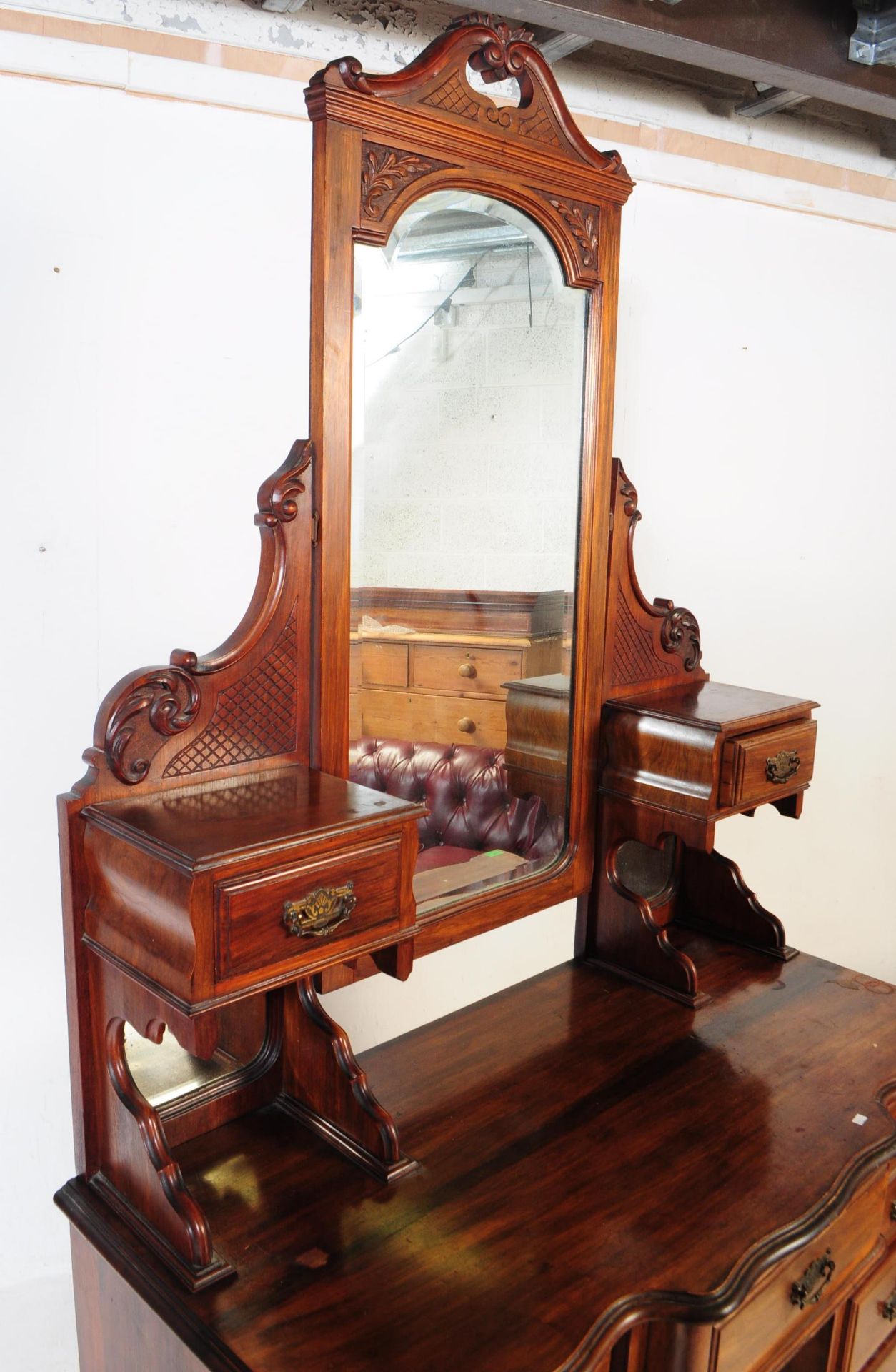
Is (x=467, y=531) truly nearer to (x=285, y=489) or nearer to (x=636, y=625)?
(x=285, y=489)

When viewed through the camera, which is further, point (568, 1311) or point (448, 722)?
point (448, 722)

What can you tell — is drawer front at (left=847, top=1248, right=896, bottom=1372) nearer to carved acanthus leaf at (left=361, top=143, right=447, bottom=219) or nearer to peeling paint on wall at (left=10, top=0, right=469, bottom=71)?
carved acanthus leaf at (left=361, top=143, right=447, bottom=219)

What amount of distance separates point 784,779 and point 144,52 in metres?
1.40

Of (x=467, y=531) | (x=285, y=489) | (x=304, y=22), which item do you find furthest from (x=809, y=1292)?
(x=304, y=22)

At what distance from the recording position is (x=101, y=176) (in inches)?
56.0

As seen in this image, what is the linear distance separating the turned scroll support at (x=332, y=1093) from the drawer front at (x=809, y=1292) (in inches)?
16.8

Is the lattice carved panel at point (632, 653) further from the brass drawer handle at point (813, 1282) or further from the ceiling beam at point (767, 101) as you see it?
the ceiling beam at point (767, 101)

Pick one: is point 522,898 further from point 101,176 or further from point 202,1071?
point 101,176

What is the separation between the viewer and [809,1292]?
1.37m

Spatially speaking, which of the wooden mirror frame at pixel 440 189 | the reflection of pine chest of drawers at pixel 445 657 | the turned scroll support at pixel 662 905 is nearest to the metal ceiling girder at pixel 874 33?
the wooden mirror frame at pixel 440 189

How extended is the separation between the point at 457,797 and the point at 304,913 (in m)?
0.46

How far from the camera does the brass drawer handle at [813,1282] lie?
1354 mm

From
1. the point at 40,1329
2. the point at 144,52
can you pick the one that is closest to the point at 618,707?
the point at 144,52

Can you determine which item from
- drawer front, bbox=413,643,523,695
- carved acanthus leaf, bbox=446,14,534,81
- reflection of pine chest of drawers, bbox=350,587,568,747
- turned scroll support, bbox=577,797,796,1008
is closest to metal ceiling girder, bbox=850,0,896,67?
carved acanthus leaf, bbox=446,14,534,81
